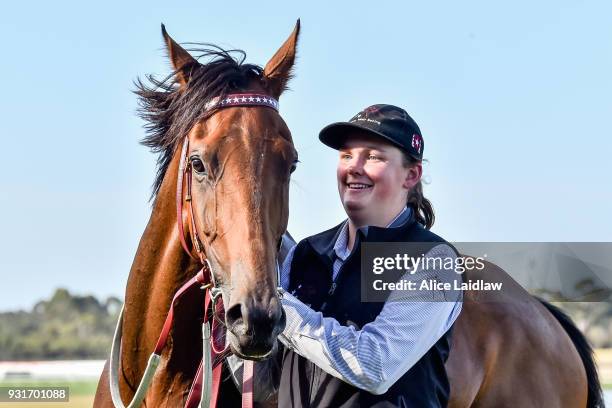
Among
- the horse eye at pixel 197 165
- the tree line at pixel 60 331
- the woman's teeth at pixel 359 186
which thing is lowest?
the tree line at pixel 60 331

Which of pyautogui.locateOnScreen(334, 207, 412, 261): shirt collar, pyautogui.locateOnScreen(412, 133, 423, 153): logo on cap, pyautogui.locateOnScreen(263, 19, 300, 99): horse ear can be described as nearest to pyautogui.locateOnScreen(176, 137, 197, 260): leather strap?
pyautogui.locateOnScreen(263, 19, 300, 99): horse ear

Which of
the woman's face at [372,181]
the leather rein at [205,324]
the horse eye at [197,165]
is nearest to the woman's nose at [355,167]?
the woman's face at [372,181]

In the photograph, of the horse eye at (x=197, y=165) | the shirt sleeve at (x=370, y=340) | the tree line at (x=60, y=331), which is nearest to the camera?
the shirt sleeve at (x=370, y=340)

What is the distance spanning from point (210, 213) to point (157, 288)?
56 centimetres

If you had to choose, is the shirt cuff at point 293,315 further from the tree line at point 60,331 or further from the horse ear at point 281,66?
the tree line at point 60,331

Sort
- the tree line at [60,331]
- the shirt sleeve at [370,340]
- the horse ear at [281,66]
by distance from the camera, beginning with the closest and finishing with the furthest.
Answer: the shirt sleeve at [370,340] < the horse ear at [281,66] < the tree line at [60,331]

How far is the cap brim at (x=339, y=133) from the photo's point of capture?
12.0 feet

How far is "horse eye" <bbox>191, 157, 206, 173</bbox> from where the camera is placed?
11.2 feet

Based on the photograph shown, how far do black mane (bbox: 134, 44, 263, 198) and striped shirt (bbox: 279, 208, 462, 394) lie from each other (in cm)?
82

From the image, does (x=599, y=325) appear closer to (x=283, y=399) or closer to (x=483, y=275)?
(x=483, y=275)

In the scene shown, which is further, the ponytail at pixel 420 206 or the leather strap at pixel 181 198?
the ponytail at pixel 420 206

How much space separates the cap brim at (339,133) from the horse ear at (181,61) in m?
0.58

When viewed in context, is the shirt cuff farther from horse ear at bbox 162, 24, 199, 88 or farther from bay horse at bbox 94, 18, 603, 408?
horse ear at bbox 162, 24, 199, 88

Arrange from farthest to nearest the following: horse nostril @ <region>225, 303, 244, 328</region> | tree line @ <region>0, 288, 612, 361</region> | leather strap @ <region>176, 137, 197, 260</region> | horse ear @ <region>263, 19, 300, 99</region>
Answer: tree line @ <region>0, 288, 612, 361</region> < horse ear @ <region>263, 19, 300, 99</region> < leather strap @ <region>176, 137, 197, 260</region> < horse nostril @ <region>225, 303, 244, 328</region>
